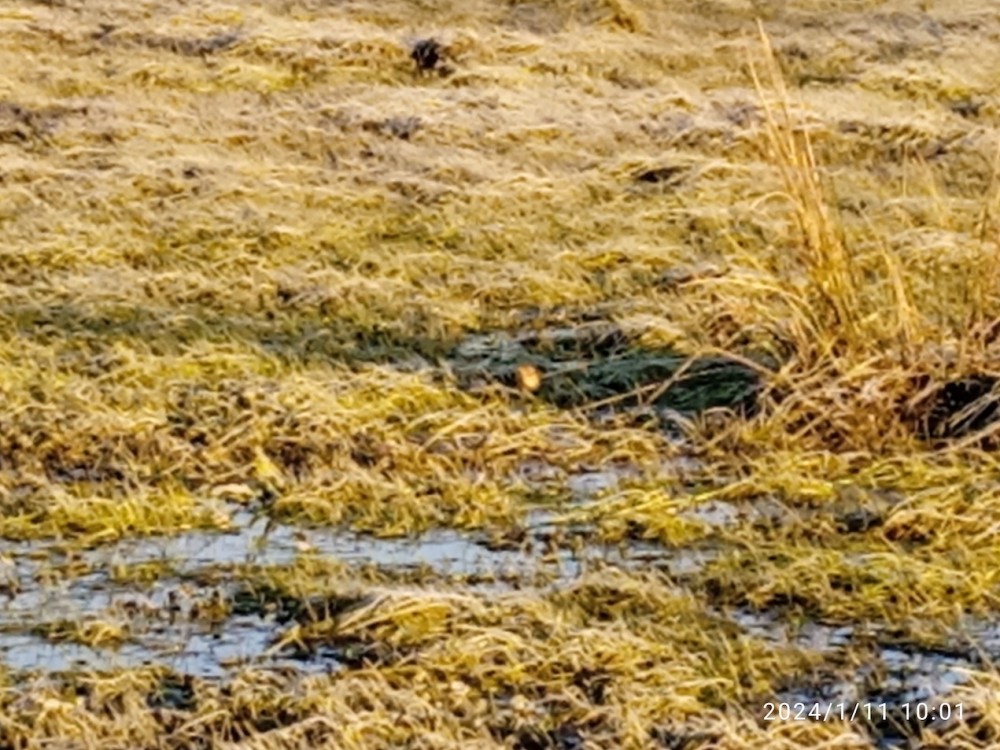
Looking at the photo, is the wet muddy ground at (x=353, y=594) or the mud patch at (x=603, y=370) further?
the mud patch at (x=603, y=370)

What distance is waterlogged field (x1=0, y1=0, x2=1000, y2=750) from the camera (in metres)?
4.25

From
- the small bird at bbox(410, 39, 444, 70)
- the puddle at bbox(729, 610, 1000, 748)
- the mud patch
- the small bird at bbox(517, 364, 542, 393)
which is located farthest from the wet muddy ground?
the small bird at bbox(410, 39, 444, 70)

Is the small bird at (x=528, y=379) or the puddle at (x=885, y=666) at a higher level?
the puddle at (x=885, y=666)

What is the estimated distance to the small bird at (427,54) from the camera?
11.7 m

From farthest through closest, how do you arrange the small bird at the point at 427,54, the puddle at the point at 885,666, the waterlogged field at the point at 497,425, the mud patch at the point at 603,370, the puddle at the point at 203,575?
the small bird at the point at 427,54
the mud patch at the point at 603,370
the puddle at the point at 203,575
the waterlogged field at the point at 497,425
the puddle at the point at 885,666

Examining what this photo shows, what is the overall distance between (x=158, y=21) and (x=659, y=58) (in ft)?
10.0

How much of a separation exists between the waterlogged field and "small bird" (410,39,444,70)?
0.95 metres

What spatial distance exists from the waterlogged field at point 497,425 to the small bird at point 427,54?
3.12 ft

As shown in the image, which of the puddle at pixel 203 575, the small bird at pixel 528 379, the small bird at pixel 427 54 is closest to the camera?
the puddle at pixel 203 575

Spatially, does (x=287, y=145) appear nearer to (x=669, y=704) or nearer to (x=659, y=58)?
(x=659, y=58)

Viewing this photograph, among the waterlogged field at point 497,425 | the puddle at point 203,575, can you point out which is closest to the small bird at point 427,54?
the waterlogged field at point 497,425

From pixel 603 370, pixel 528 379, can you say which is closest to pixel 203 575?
pixel 528 379

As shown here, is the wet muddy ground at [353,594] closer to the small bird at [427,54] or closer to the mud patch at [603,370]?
the mud patch at [603,370]

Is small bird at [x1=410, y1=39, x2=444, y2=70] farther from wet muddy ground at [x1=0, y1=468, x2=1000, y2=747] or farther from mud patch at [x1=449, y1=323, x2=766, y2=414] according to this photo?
wet muddy ground at [x1=0, y1=468, x2=1000, y2=747]
